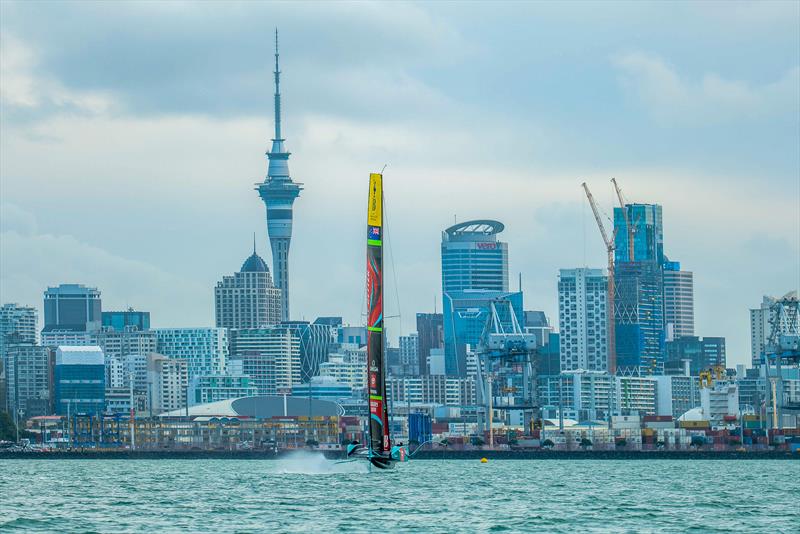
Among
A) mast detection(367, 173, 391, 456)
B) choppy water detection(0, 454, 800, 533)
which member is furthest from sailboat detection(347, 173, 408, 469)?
choppy water detection(0, 454, 800, 533)

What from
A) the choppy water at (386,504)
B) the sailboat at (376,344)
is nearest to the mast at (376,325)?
the sailboat at (376,344)

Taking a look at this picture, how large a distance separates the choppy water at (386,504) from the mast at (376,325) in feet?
10.2

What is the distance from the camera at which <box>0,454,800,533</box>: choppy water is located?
75375mm

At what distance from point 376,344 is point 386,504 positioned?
1080 centimetres

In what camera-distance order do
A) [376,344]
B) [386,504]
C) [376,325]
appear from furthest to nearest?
[376,325] < [376,344] < [386,504]

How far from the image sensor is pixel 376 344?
95.2m

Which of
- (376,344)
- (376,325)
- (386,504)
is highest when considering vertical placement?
(376,325)

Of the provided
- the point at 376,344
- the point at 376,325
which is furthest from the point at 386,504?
the point at 376,325

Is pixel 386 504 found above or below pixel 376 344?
below

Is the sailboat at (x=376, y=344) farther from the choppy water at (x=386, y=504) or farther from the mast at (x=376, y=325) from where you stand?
the choppy water at (x=386, y=504)

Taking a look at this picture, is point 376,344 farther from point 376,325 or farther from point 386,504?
point 386,504

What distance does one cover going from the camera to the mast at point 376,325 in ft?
309

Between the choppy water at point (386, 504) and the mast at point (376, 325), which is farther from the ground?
the mast at point (376, 325)

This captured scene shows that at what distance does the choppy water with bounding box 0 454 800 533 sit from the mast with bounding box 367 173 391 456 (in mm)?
3107
